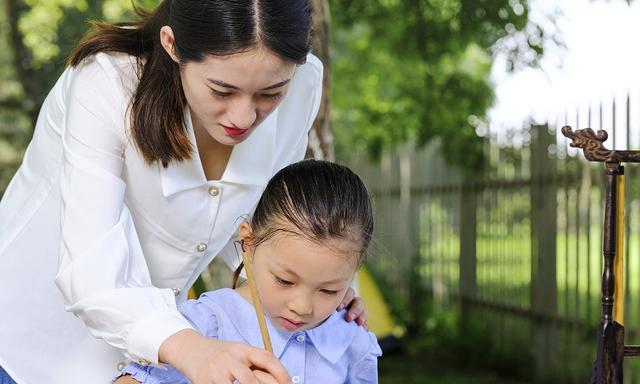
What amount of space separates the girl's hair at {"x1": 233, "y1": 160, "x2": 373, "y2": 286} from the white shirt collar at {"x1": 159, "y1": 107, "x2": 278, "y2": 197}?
0.62ft

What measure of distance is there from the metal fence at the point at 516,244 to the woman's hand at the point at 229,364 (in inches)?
175

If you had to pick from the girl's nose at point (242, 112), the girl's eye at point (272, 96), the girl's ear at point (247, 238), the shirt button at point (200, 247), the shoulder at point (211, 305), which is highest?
the girl's eye at point (272, 96)

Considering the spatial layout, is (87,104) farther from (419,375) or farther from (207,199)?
(419,375)

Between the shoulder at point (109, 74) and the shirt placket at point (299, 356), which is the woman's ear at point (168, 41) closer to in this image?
the shoulder at point (109, 74)

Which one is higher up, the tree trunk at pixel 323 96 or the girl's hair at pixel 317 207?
the tree trunk at pixel 323 96

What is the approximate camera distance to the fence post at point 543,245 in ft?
23.1

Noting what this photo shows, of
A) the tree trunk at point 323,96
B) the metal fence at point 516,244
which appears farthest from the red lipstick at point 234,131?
the metal fence at point 516,244

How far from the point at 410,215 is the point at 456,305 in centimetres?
143

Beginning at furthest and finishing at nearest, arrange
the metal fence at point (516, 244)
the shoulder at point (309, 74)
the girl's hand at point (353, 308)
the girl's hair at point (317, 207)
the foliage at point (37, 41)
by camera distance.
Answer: the foliage at point (37, 41) < the metal fence at point (516, 244) < the shoulder at point (309, 74) < the girl's hand at point (353, 308) < the girl's hair at point (317, 207)

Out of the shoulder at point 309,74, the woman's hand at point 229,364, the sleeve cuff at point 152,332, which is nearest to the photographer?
the woman's hand at point 229,364

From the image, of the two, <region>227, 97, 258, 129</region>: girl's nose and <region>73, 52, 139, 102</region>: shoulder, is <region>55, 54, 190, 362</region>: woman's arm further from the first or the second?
<region>227, 97, 258, 129</region>: girl's nose

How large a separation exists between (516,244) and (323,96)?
3.98 metres

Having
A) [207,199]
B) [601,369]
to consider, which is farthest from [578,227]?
[207,199]

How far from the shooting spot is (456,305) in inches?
355
